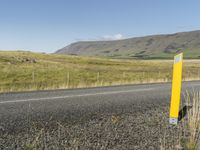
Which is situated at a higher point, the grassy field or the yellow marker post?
the yellow marker post

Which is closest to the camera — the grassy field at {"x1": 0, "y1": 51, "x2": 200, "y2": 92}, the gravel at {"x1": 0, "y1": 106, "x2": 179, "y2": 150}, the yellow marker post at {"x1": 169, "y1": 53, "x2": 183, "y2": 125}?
the gravel at {"x1": 0, "y1": 106, "x2": 179, "y2": 150}

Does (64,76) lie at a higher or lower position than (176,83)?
lower

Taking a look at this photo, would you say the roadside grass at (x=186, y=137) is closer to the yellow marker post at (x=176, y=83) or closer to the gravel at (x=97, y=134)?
the gravel at (x=97, y=134)

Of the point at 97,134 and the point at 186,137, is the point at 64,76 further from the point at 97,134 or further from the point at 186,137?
the point at 186,137

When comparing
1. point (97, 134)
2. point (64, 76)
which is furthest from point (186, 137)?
point (64, 76)

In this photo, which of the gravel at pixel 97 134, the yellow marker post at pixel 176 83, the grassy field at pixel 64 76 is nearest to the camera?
the gravel at pixel 97 134

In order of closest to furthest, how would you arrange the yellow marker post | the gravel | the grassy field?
→ the gravel < the yellow marker post < the grassy field

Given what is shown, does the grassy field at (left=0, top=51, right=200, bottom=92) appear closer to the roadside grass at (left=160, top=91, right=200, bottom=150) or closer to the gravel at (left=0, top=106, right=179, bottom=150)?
the gravel at (left=0, top=106, right=179, bottom=150)

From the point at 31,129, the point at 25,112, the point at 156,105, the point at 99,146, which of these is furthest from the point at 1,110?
the point at 156,105

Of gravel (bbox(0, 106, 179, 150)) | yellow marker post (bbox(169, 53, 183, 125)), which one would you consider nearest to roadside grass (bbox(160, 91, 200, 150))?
gravel (bbox(0, 106, 179, 150))

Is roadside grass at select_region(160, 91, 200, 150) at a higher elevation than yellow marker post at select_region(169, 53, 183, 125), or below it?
below

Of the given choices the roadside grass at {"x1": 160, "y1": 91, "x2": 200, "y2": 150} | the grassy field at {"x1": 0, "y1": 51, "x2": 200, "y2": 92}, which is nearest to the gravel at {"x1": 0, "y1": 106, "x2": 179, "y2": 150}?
the roadside grass at {"x1": 160, "y1": 91, "x2": 200, "y2": 150}

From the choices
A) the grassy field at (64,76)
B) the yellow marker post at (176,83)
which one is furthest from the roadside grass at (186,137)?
the grassy field at (64,76)

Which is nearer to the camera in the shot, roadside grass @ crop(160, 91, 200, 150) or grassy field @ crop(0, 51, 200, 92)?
roadside grass @ crop(160, 91, 200, 150)
